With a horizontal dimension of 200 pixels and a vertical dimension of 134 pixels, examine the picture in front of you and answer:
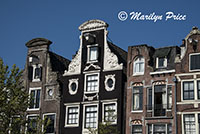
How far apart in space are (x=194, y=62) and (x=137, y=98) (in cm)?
567

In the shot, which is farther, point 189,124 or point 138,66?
point 138,66

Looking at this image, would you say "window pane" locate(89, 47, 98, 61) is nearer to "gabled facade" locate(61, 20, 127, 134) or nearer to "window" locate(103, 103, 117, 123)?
"gabled facade" locate(61, 20, 127, 134)

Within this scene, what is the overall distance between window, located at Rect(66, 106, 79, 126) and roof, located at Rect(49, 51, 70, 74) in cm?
503

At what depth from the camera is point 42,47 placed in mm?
40469

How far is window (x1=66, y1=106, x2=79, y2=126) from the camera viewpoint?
3612cm

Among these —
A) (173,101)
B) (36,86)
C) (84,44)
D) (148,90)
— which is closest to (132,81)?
(148,90)

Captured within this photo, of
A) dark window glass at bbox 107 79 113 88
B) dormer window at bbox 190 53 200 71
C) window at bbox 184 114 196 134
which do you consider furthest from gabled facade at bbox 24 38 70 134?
dormer window at bbox 190 53 200 71

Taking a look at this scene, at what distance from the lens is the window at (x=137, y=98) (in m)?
→ 33.6

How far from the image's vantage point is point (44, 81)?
39.1m

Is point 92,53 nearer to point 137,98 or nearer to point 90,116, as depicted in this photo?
point 90,116

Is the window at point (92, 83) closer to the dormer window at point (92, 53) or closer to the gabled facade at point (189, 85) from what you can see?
the dormer window at point (92, 53)

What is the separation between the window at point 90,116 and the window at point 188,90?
826cm

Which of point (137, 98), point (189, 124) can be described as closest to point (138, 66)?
point (137, 98)

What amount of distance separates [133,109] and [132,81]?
2.44 m
